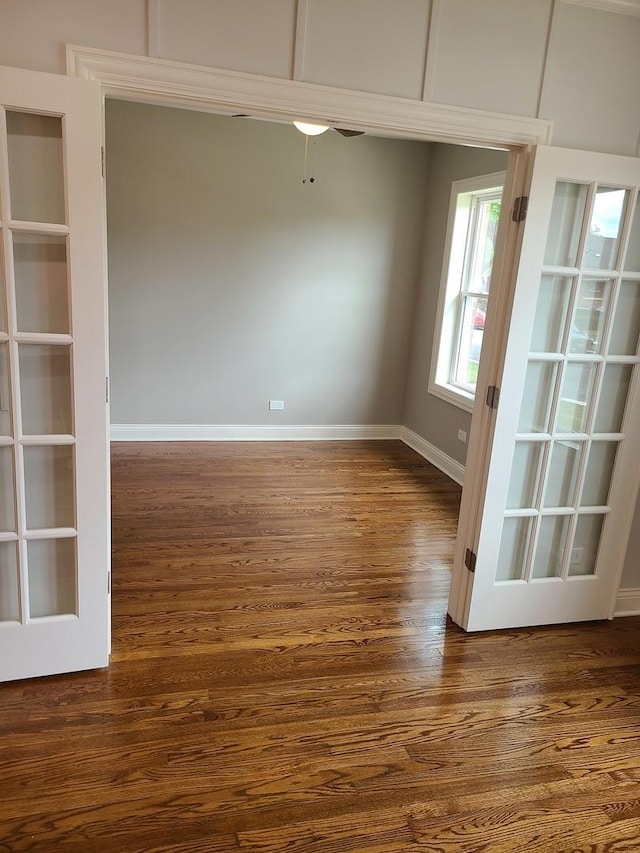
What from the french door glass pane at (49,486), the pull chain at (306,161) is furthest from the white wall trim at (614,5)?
the pull chain at (306,161)

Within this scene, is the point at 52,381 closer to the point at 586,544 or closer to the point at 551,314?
the point at 551,314

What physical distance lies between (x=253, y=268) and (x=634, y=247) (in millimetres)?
3453

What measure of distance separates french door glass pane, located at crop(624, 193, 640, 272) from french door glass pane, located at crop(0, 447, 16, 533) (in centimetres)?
263

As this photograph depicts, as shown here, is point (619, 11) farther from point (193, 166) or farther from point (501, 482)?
point (193, 166)

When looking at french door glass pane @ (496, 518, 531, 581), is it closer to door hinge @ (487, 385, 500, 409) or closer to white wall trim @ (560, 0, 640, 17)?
door hinge @ (487, 385, 500, 409)

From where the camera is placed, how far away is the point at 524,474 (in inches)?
112

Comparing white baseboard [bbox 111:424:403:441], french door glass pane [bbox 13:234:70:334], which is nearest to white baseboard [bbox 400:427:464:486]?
white baseboard [bbox 111:424:403:441]

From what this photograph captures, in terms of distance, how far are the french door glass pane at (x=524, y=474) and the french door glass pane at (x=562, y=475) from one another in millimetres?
72

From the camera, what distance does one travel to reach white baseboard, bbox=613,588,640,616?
10.4 feet

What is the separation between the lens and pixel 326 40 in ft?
7.25

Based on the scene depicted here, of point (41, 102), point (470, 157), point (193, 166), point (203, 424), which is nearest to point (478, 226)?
point (470, 157)

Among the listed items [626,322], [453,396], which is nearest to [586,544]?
[626,322]

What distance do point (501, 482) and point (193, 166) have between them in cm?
389

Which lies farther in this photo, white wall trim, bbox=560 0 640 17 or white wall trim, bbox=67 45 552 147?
white wall trim, bbox=560 0 640 17
